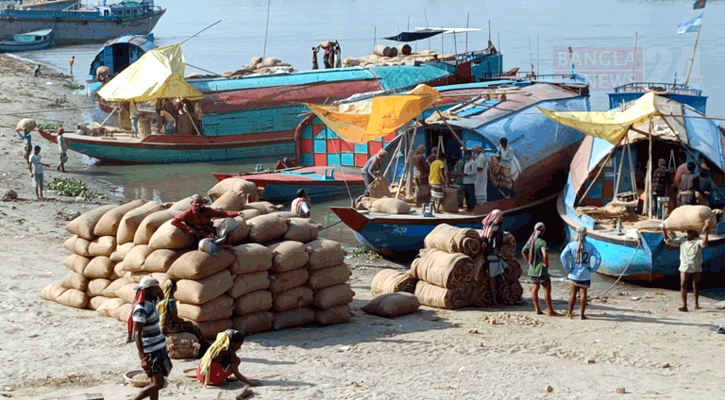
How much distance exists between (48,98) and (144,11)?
30053 millimetres

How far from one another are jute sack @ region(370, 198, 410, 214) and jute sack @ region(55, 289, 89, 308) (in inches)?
244

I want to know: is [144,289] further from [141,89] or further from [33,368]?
[141,89]

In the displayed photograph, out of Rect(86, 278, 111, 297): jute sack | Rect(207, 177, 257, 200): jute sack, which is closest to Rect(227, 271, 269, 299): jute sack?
Rect(86, 278, 111, 297): jute sack

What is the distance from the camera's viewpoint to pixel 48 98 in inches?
1537

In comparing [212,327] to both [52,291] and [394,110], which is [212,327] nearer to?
[52,291]

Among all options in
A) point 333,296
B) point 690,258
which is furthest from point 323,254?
point 690,258

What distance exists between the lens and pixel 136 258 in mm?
11469

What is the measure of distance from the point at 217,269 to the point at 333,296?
1744 millimetres

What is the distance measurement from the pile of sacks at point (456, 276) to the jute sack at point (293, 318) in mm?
1978

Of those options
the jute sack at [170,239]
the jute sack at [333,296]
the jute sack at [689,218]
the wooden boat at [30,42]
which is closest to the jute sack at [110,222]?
the jute sack at [170,239]

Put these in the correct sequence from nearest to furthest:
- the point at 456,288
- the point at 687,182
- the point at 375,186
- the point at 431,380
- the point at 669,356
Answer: the point at 431,380, the point at 669,356, the point at 456,288, the point at 687,182, the point at 375,186

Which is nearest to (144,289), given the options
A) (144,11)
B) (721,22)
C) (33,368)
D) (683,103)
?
(33,368)

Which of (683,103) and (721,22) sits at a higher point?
(721,22)

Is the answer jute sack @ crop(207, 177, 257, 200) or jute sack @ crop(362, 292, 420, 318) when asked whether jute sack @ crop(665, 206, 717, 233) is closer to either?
jute sack @ crop(362, 292, 420, 318)
